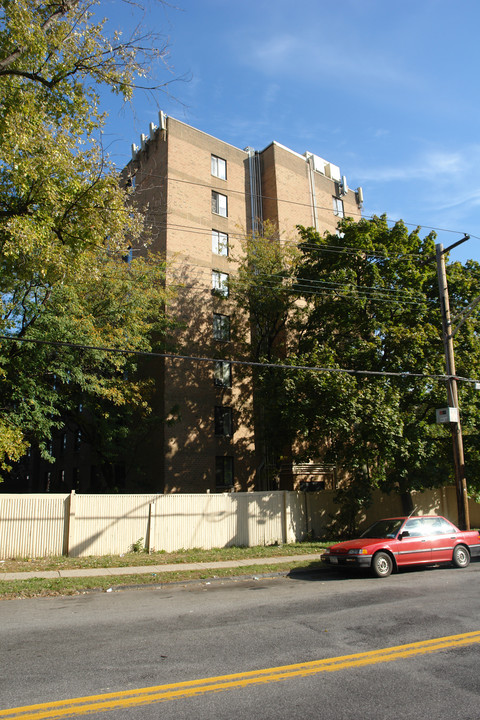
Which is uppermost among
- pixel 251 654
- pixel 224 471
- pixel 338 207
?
pixel 338 207

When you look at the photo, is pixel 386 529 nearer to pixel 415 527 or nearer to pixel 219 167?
pixel 415 527

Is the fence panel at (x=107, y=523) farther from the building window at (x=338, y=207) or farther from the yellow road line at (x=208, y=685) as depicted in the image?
the building window at (x=338, y=207)

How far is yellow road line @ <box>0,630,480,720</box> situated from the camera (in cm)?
438

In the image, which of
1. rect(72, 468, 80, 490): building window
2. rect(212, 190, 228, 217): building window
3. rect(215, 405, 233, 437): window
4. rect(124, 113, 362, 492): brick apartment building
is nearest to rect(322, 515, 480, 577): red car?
rect(124, 113, 362, 492): brick apartment building

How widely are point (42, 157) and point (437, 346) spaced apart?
624 inches

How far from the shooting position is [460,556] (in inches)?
524

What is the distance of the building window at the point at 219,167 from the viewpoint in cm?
2855

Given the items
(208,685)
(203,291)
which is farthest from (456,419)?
(203,291)

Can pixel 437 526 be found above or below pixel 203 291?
below

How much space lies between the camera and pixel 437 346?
66.1 ft

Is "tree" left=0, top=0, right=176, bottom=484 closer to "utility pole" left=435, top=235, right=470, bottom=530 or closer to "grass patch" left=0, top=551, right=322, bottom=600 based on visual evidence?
"grass patch" left=0, top=551, right=322, bottom=600

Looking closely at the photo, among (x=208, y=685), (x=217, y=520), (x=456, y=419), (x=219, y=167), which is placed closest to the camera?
(x=208, y=685)

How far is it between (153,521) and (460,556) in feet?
29.6

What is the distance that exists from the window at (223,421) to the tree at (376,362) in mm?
4955
